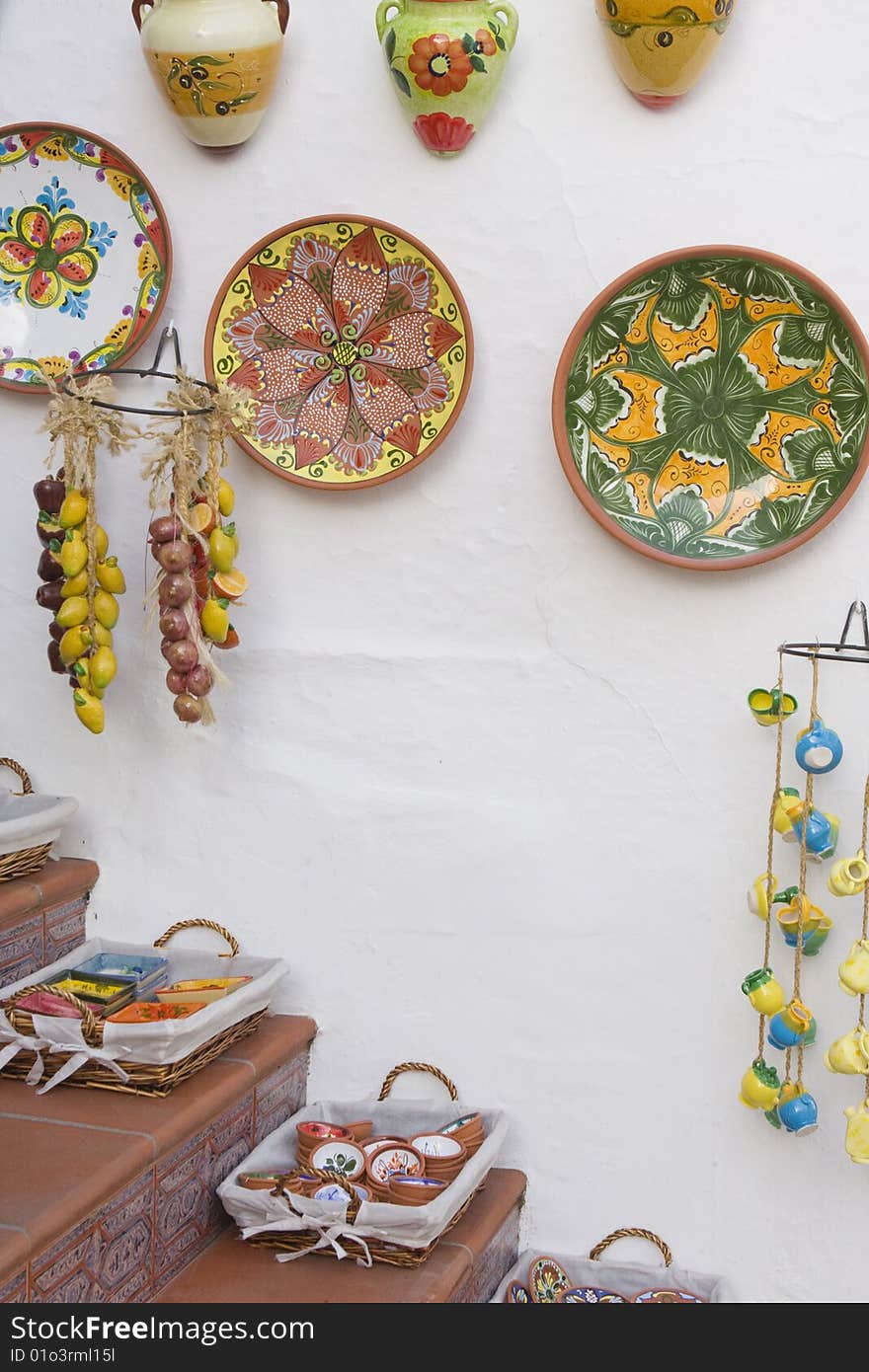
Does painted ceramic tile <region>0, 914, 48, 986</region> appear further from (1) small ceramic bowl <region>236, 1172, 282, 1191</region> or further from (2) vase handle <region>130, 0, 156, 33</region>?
(2) vase handle <region>130, 0, 156, 33</region>

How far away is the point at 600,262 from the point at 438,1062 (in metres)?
1.06

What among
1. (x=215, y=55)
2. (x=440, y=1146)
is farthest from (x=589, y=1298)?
(x=215, y=55)

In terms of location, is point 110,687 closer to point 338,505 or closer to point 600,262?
point 338,505

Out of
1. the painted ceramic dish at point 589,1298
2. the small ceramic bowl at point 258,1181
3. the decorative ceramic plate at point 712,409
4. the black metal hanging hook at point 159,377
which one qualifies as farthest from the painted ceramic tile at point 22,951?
the decorative ceramic plate at point 712,409

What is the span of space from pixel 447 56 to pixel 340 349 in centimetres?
38

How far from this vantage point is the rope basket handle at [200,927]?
73.5 inches

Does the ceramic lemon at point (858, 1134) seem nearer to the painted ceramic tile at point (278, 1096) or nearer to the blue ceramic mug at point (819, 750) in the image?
the blue ceramic mug at point (819, 750)

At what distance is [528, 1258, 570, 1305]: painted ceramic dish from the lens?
65.7 inches

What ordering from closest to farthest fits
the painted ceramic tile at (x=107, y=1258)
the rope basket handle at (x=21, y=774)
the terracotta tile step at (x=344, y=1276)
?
the painted ceramic tile at (x=107, y=1258) < the terracotta tile step at (x=344, y=1276) < the rope basket handle at (x=21, y=774)

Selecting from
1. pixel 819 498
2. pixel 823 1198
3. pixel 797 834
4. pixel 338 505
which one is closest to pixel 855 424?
pixel 819 498

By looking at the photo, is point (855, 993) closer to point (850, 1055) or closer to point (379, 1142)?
point (850, 1055)

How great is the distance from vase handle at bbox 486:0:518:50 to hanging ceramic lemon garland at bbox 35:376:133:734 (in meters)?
0.64

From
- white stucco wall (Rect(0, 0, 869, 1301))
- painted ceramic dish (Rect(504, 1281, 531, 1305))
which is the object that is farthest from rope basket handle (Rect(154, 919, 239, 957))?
painted ceramic dish (Rect(504, 1281, 531, 1305))

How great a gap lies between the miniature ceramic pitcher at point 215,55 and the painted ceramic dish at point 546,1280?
1.51m
